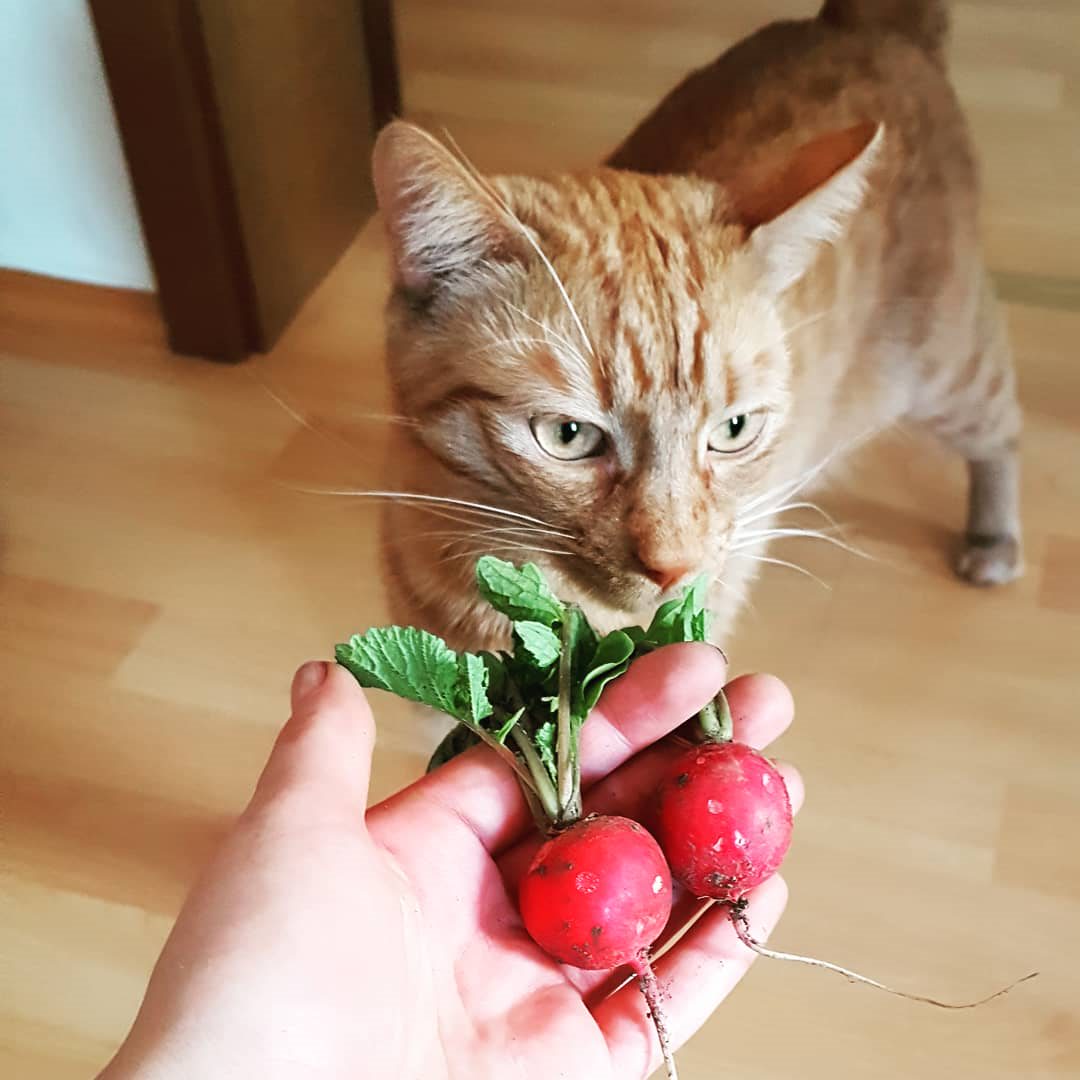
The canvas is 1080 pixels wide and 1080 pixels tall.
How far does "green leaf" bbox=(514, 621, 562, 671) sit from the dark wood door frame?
123 cm

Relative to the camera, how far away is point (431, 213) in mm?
1061

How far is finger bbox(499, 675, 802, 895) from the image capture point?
1.06 metres

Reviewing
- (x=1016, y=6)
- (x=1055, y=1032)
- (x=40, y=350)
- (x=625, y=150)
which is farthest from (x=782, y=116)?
(x=1016, y=6)

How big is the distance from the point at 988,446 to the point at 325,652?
1.08m

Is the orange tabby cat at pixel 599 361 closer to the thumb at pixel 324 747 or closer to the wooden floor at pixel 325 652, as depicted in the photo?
the thumb at pixel 324 747

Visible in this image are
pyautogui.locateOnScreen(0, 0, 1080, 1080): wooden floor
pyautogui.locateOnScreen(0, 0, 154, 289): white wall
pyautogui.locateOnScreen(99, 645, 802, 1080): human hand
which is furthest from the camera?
pyautogui.locateOnScreen(0, 0, 154, 289): white wall

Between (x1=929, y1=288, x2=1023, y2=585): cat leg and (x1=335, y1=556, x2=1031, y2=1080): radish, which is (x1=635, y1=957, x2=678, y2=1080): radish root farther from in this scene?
(x1=929, y1=288, x2=1023, y2=585): cat leg

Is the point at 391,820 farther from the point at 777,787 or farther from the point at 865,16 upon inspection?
the point at 865,16

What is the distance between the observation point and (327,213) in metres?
2.38

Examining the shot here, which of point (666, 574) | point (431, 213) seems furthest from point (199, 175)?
point (666, 574)

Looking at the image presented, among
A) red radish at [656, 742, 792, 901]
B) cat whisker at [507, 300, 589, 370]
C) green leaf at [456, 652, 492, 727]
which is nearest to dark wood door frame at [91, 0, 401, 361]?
cat whisker at [507, 300, 589, 370]

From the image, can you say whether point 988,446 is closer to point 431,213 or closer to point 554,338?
point 554,338

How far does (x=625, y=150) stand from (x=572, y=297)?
28.9 inches

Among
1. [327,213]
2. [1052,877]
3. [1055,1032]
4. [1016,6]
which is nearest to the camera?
[1055,1032]
